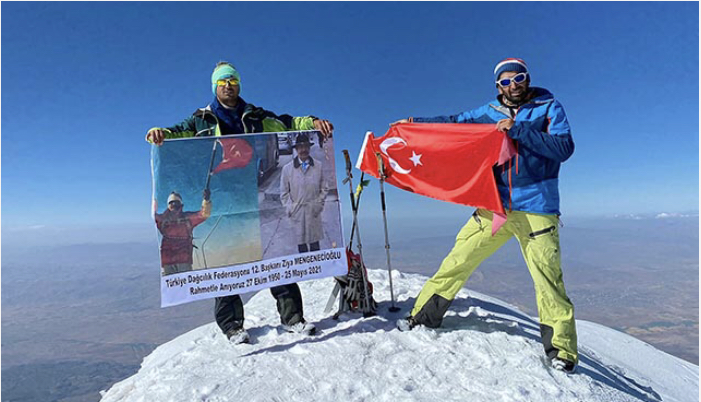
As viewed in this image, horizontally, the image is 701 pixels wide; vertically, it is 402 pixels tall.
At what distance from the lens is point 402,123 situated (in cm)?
598

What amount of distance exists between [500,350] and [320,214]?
331 cm

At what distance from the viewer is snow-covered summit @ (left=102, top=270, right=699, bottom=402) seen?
392 cm

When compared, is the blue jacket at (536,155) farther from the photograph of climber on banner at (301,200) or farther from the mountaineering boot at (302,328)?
the mountaineering boot at (302,328)

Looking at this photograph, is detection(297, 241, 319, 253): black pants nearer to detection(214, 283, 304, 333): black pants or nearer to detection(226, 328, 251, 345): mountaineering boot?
detection(214, 283, 304, 333): black pants

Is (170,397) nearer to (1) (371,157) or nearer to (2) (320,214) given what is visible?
(2) (320,214)

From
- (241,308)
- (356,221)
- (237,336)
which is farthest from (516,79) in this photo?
(237,336)

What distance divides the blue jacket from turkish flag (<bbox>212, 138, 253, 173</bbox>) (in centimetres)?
375

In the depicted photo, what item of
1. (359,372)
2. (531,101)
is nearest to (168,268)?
(359,372)

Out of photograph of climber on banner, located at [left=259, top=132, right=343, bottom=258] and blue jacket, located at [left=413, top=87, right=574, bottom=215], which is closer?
blue jacket, located at [left=413, top=87, right=574, bottom=215]

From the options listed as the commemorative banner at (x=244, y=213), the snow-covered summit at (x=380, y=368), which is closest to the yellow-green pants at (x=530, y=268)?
the snow-covered summit at (x=380, y=368)

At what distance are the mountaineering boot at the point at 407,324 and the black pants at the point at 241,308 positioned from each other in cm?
161

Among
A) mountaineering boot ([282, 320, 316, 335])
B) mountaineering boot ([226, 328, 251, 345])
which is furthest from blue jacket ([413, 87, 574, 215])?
mountaineering boot ([226, 328, 251, 345])

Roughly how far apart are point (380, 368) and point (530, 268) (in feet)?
8.27

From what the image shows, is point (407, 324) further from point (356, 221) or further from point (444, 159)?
point (444, 159)
